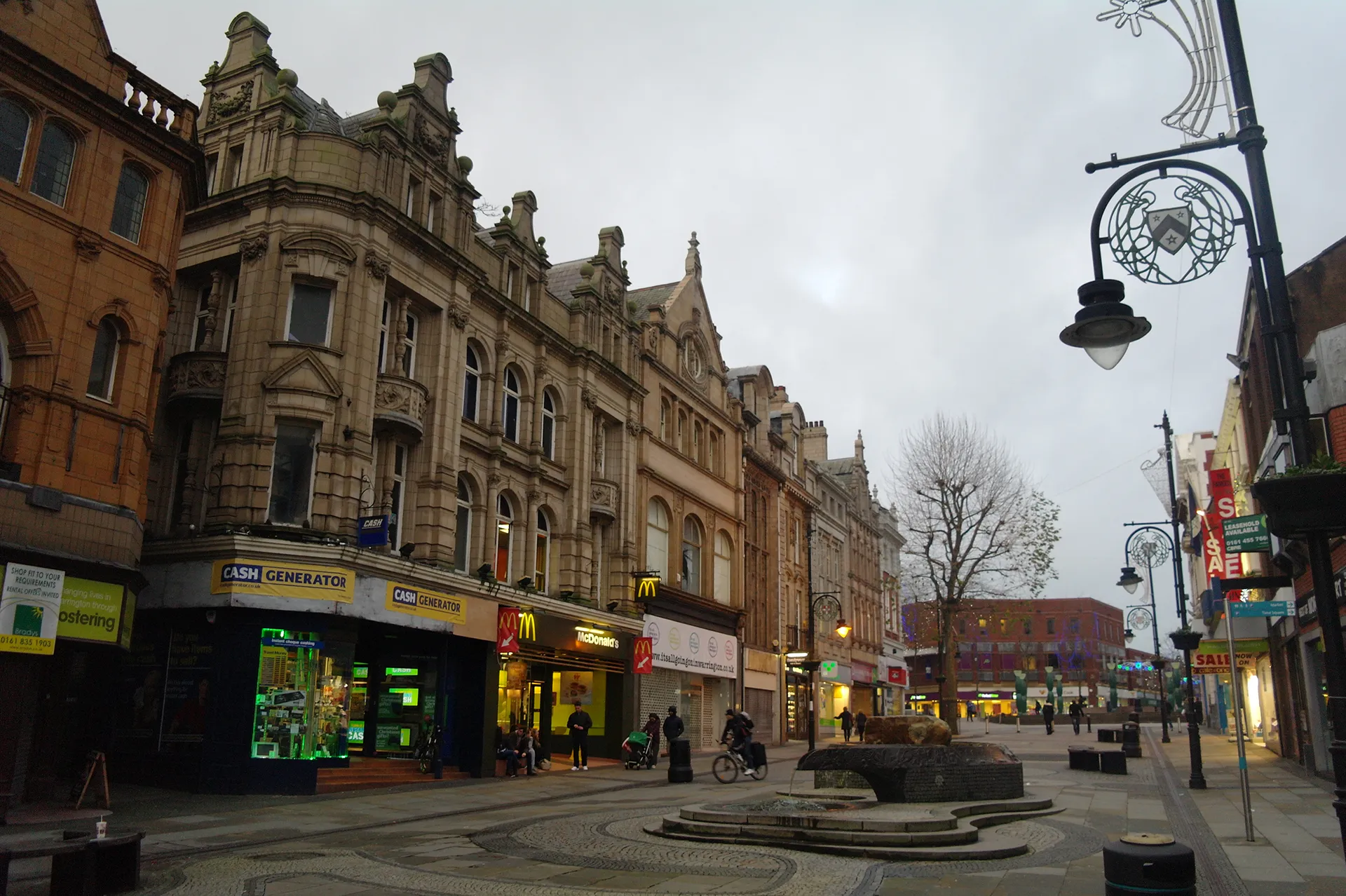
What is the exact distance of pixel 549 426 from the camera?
103 feet

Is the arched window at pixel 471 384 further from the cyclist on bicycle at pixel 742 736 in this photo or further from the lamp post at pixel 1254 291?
the lamp post at pixel 1254 291

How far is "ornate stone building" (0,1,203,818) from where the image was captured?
15.7 m

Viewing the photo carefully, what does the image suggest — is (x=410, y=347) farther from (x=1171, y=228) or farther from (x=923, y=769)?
(x=1171, y=228)

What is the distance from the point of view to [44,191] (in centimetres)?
1694

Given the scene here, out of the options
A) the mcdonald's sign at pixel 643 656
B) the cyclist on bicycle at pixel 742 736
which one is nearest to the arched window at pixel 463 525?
the cyclist on bicycle at pixel 742 736

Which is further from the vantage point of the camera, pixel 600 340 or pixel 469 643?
pixel 600 340

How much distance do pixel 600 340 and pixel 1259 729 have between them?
32.5 metres

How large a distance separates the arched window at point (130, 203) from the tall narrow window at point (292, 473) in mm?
4893

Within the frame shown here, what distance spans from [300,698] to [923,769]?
12.4m

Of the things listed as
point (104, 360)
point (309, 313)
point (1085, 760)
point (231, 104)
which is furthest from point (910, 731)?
point (231, 104)

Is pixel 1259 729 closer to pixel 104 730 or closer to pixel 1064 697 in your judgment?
pixel 104 730

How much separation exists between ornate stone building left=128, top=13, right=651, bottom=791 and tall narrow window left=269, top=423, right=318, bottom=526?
5 centimetres

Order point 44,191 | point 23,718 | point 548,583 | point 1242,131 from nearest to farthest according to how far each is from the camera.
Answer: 1. point 1242,131
2. point 23,718
3. point 44,191
4. point 548,583

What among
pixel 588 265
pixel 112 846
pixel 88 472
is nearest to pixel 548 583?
pixel 588 265
